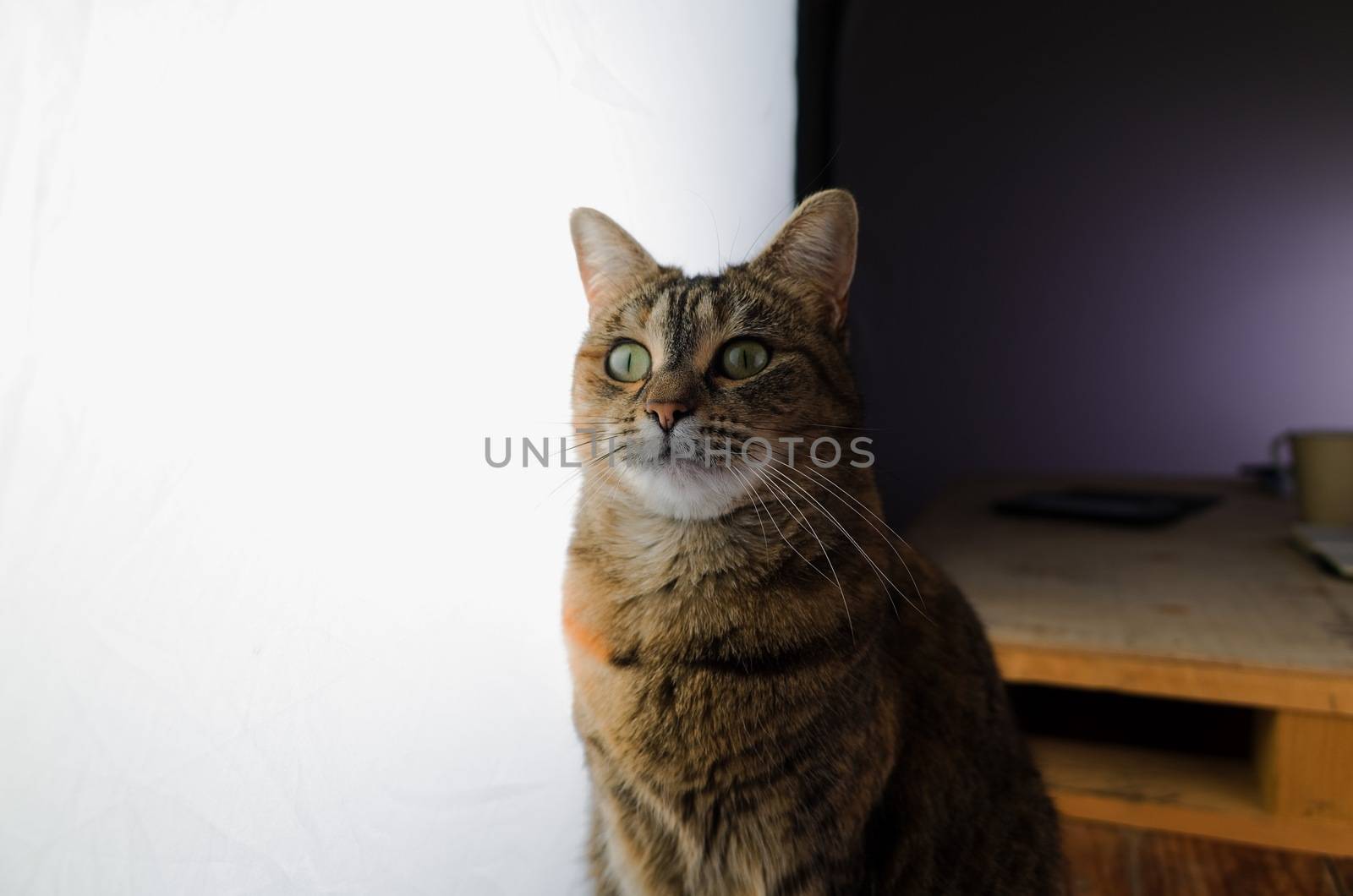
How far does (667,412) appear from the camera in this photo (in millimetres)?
513

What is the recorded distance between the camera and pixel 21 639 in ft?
1.01

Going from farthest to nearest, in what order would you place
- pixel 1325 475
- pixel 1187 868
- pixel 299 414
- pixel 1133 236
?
pixel 1133 236, pixel 1325 475, pixel 1187 868, pixel 299 414

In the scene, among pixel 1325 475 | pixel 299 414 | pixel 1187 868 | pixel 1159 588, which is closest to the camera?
pixel 299 414

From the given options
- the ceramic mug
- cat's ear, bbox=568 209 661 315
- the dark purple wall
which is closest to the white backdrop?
cat's ear, bbox=568 209 661 315

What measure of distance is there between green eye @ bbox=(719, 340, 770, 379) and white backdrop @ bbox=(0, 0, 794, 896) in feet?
0.36

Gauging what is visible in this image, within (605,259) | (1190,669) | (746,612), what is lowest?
(1190,669)

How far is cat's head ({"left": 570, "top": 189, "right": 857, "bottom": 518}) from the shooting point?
0.52 meters

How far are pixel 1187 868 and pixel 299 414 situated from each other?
106 cm

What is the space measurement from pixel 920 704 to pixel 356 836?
15.2 inches

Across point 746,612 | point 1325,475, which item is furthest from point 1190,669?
point 1325,475

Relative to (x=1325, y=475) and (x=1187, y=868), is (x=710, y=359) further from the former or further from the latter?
(x=1325, y=475)

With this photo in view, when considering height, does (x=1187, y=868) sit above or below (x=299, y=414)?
below

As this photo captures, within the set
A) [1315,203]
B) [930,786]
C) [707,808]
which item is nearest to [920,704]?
[930,786]

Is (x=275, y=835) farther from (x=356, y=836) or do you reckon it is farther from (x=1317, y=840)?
(x=1317, y=840)
